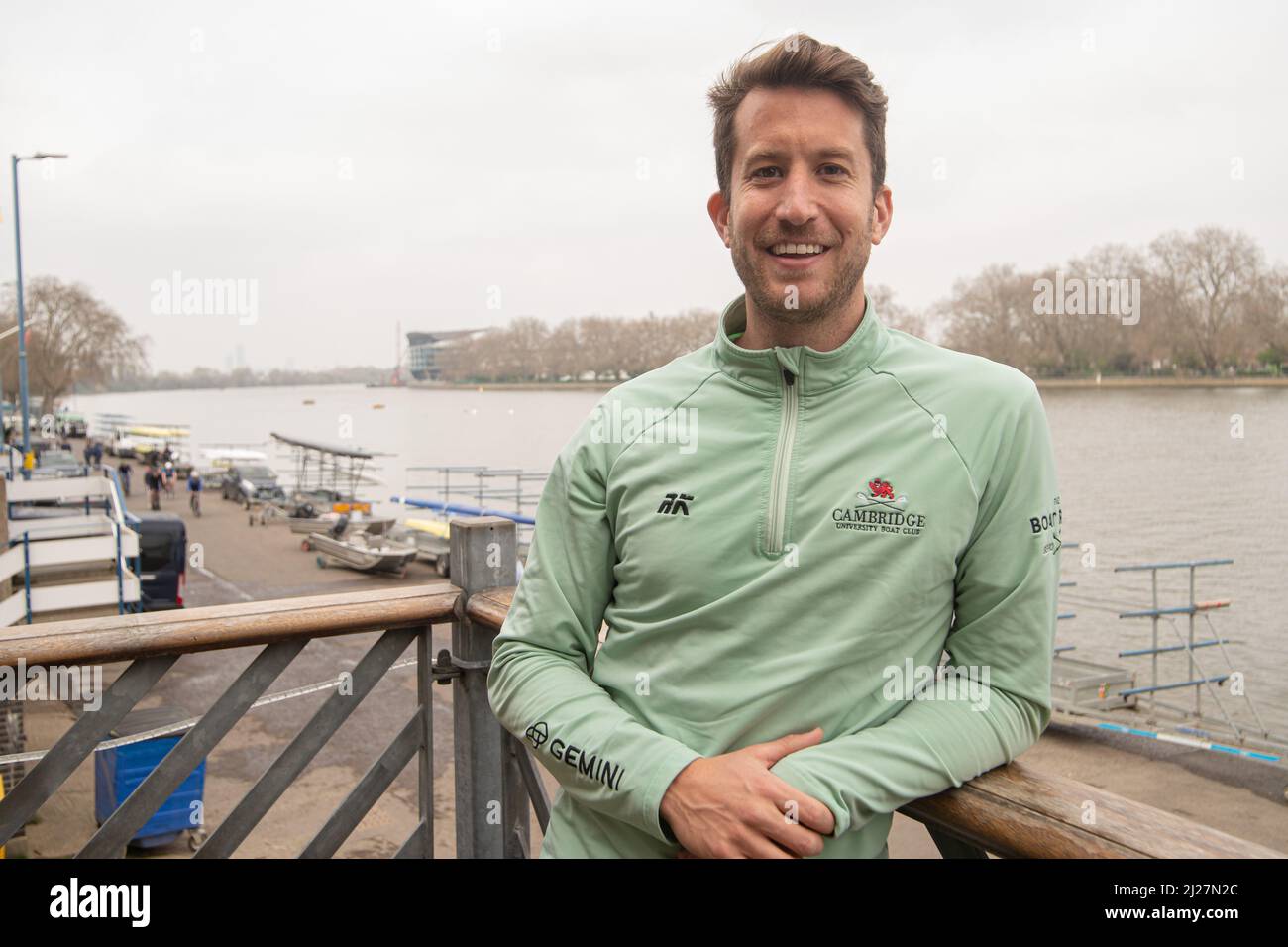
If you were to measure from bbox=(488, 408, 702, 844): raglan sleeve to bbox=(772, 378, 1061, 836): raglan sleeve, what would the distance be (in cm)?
36

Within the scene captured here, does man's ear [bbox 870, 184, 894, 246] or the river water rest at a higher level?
man's ear [bbox 870, 184, 894, 246]

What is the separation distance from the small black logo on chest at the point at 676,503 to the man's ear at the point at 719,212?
58 cm

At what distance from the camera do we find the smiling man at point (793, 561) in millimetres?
1613

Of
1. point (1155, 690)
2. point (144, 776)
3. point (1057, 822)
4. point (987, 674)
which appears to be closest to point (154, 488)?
point (144, 776)

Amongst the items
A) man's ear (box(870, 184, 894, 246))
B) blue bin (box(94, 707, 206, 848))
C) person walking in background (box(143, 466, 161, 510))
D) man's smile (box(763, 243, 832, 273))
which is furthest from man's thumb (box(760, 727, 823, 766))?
person walking in background (box(143, 466, 161, 510))

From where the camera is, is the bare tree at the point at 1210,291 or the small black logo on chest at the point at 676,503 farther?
the bare tree at the point at 1210,291

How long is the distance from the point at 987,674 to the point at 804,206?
88cm

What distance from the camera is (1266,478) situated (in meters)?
50.0

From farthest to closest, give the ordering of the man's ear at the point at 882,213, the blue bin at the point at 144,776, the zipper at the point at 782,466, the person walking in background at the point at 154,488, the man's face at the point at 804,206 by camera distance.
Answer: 1. the person walking in background at the point at 154,488
2. the blue bin at the point at 144,776
3. the man's ear at the point at 882,213
4. the man's face at the point at 804,206
5. the zipper at the point at 782,466

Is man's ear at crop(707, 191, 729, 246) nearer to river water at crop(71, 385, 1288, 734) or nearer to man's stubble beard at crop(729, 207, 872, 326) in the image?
man's stubble beard at crop(729, 207, 872, 326)

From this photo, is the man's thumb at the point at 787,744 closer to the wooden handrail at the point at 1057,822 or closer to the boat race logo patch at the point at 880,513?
the wooden handrail at the point at 1057,822

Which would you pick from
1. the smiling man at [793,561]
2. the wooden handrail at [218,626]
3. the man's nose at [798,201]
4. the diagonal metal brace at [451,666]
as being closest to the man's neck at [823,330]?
the smiling man at [793,561]

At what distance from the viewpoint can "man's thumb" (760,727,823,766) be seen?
159cm

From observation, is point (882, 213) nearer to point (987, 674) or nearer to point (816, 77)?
point (816, 77)
